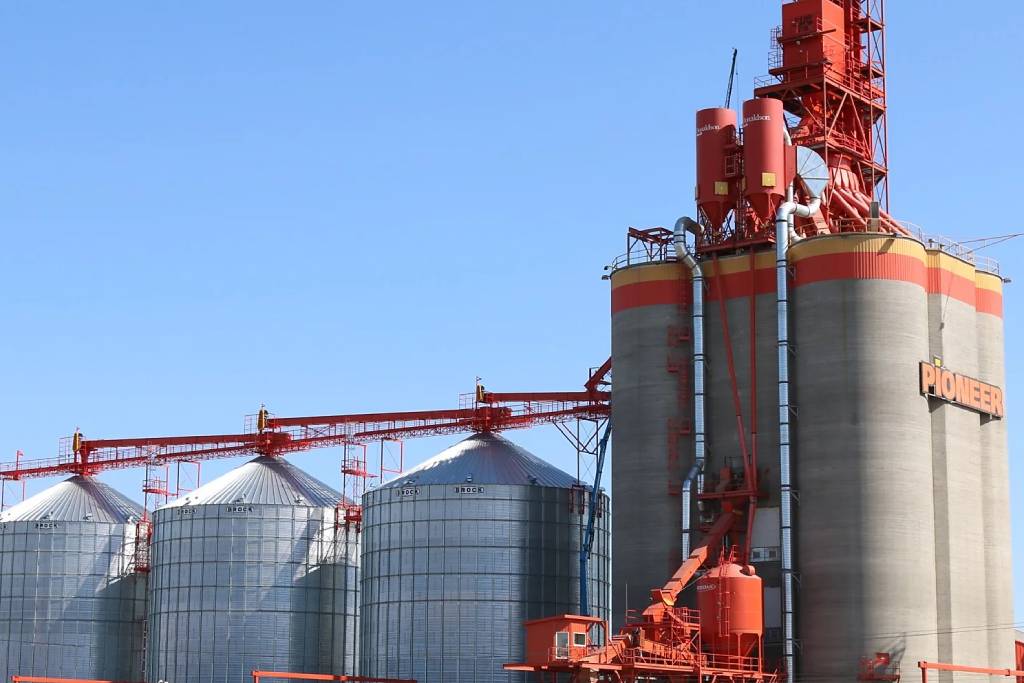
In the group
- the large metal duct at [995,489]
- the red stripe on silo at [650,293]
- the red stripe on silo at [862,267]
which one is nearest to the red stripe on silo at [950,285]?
the large metal duct at [995,489]

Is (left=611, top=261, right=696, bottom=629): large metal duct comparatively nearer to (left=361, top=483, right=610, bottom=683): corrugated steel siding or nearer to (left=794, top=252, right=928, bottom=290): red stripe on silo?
(left=794, top=252, right=928, bottom=290): red stripe on silo

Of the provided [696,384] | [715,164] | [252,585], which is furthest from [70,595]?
[715,164]

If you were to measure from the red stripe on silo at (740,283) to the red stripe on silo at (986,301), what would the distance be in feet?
42.1

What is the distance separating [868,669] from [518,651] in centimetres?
2309

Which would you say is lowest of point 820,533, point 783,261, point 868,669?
point 868,669

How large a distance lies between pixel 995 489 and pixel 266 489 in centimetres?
4561

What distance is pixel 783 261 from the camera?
90438mm

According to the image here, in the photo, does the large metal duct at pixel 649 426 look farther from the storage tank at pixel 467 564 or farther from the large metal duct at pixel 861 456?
the storage tank at pixel 467 564

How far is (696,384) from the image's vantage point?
9250cm

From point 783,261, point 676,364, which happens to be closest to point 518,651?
point 676,364

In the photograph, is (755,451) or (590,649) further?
(755,451)

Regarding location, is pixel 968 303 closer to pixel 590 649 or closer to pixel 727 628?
pixel 727 628

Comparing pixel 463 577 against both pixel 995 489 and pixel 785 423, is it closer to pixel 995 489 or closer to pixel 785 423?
pixel 785 423

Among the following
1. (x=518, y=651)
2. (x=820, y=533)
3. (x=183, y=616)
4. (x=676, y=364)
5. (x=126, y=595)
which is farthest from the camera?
(x=126, y=595)
